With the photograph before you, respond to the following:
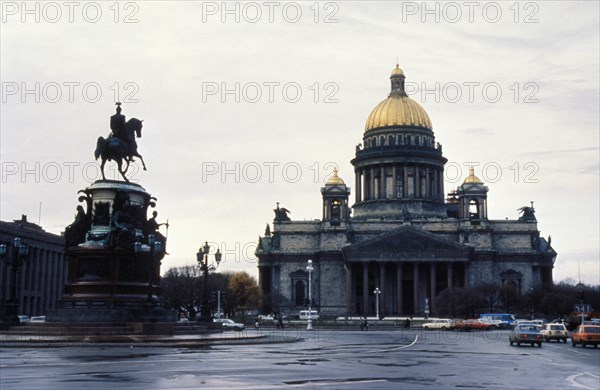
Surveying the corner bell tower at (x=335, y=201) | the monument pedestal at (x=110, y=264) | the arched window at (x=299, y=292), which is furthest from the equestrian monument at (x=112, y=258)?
the corner bell tower at (x=335, y=201)

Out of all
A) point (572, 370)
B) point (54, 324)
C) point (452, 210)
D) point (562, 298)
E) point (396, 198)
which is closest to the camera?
point (572, 370)

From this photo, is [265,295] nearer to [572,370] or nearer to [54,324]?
[54,324]

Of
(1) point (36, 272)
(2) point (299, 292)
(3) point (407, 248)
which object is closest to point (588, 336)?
(1) point (36, 272)

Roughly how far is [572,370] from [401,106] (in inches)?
4714

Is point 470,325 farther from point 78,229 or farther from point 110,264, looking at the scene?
point 78,229

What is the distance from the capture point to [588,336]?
45750 mm

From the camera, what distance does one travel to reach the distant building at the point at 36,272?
322ft

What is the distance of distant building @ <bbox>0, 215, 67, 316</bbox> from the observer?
322 ft

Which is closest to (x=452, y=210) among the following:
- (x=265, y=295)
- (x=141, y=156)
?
(x=265, y=295)

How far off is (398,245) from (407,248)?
1436mm

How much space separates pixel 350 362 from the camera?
92.5 feet

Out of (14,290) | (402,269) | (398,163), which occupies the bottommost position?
(14,290)

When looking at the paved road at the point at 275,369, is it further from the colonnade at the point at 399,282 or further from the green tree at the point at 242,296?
the green tree at the point at 242,296

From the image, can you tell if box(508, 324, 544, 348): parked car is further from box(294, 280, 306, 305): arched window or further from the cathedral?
box(294, 280, 306, 305): arched window
